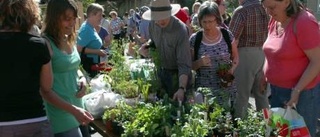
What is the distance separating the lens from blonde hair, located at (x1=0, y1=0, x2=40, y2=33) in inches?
81.9

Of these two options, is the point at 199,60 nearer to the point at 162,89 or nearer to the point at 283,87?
the point at 162,89

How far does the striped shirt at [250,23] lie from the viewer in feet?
13.8

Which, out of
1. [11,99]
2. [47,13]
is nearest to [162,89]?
[47,13]

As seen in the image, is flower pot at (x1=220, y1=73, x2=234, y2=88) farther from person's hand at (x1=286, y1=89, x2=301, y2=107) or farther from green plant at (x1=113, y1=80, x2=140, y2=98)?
person's hand at (x1=286, y1=89, x2=301, y2=107)

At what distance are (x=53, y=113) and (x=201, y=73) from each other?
133 centimetres

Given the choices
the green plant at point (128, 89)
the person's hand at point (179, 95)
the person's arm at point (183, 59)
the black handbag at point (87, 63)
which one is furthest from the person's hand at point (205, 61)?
the black handbag at point (87, 63)

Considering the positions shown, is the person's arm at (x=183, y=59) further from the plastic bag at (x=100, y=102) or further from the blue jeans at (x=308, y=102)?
the blue jeans at (x=308, y=102)

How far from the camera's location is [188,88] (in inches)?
135

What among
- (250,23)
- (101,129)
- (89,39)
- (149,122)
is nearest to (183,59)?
(149,122)

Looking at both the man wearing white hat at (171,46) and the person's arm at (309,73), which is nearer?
the person's arm at (309,73)

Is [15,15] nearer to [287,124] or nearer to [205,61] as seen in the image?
[287,124]

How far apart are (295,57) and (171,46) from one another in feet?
3.29

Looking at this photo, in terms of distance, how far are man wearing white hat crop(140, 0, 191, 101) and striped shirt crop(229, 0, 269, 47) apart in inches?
33.0

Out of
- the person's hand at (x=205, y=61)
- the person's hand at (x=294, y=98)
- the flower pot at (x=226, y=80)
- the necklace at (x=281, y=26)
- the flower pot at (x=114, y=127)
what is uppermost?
the necklace at (x=281, y=26)
